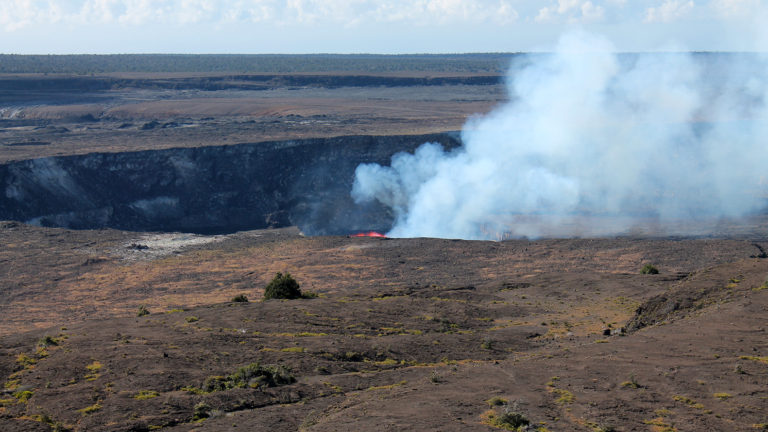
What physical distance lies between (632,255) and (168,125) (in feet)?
292

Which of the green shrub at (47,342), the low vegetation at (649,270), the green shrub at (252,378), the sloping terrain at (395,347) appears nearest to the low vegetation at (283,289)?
the sloping terrain at (395,347)

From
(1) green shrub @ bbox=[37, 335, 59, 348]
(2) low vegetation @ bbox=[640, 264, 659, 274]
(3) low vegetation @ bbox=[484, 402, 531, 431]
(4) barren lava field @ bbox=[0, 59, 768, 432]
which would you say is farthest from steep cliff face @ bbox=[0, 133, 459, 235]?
(3) low vegetation @ bbox=[484, 402, 531, 431]

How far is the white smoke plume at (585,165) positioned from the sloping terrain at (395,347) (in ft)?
69.1

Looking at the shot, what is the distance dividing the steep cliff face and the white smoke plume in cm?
389

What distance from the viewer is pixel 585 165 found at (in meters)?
94.8

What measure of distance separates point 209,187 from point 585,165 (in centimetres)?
4470

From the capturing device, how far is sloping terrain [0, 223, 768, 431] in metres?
24.8

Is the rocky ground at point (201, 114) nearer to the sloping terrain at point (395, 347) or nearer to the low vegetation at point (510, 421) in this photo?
the sloping terrain at point (395, 347)

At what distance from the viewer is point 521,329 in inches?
1636

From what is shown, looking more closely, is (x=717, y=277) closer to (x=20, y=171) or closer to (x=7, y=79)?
(x=20, y=171)

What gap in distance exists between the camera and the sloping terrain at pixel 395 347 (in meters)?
24.8

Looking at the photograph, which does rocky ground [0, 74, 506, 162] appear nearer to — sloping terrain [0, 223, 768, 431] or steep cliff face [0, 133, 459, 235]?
steep cliff face [0, 133, 459, 235]

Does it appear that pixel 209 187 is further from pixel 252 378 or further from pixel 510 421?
pixel 510 421

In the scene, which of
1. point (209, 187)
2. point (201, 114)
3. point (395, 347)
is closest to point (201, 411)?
point (395, 347)
